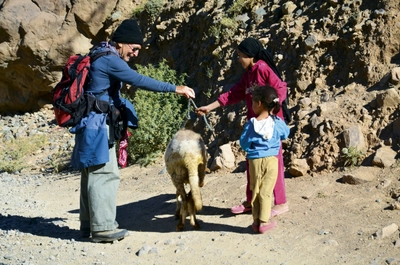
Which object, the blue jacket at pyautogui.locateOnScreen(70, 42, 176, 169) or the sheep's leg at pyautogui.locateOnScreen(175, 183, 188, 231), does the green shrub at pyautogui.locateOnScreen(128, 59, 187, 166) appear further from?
the blue jacket at pyautogui.locateOnScreen(70, 42, 176, 169)

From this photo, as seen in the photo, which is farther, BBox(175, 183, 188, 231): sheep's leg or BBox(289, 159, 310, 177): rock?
BBox(289, 159, 310, 177): rock

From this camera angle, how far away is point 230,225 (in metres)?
6.20

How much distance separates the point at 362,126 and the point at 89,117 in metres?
3.38

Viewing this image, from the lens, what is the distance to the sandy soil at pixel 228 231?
5273 millimetres

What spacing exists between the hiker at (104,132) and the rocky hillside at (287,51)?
2.33 m

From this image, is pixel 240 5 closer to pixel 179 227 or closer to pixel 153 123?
pixel 153 123

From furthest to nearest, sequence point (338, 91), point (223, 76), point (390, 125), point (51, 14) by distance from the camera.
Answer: point (51, 14), point (223, 76), point (338, 91), point (390, 125)

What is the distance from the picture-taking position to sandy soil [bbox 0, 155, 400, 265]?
5.27 meters

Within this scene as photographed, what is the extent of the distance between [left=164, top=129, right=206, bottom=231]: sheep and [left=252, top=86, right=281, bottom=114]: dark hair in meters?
0.86

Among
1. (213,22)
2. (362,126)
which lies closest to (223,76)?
(213,22)

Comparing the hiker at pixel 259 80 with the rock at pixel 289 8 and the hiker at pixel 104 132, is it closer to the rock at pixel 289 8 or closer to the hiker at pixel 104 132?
the hiker at pixel 104 132

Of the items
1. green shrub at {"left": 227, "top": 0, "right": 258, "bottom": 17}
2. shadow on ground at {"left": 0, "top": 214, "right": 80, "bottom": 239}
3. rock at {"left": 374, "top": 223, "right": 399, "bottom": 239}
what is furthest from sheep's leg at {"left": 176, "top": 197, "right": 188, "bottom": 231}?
green shrub at {"left": 227, "top": 0, "right": 258, "bottom": 17}

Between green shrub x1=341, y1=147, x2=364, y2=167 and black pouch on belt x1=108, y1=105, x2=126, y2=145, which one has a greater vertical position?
black pouch on belt x1=108, y1=105, x2=126, y2=145

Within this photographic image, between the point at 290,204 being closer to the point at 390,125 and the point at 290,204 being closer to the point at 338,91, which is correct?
the point at 390,125
